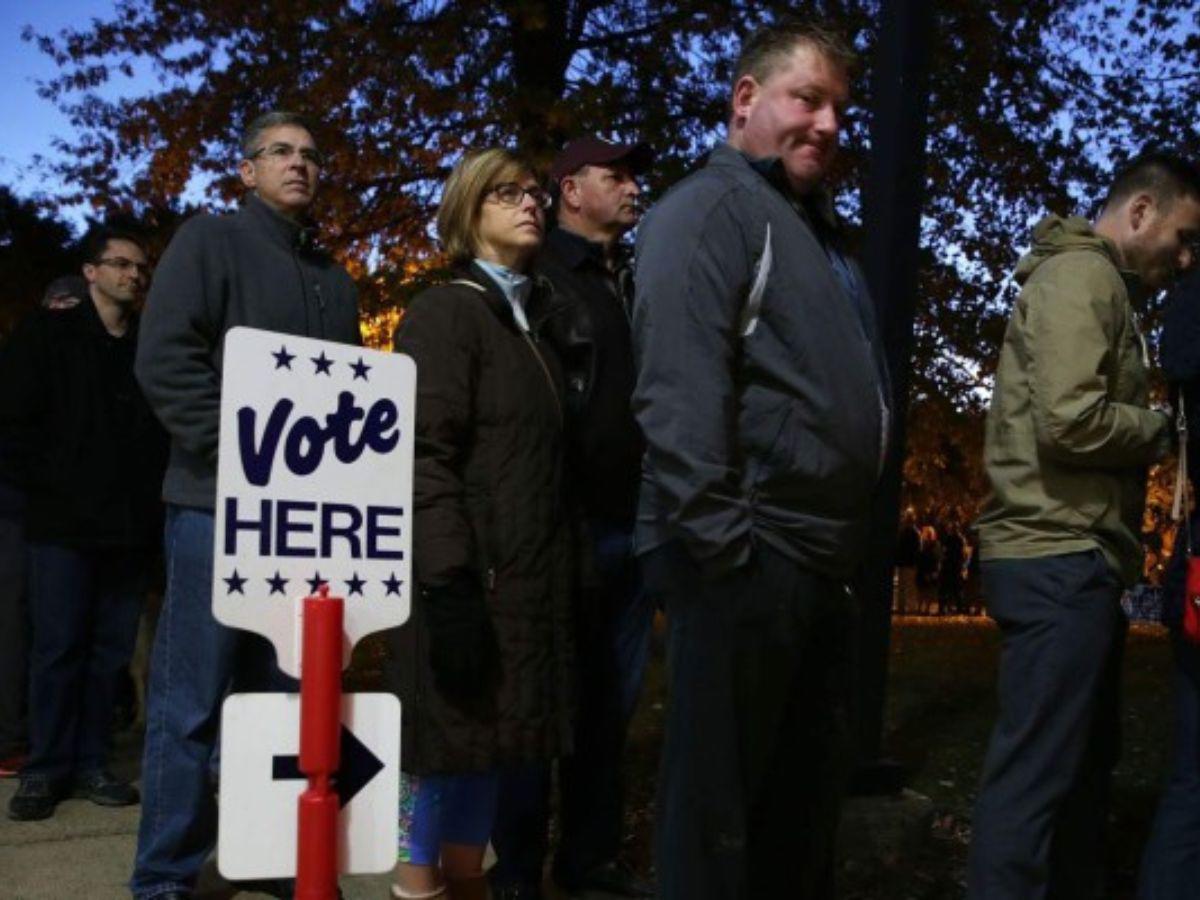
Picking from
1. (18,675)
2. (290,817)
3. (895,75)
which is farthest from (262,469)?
(18,675)

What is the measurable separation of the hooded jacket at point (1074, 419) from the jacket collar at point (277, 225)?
6.75 feet

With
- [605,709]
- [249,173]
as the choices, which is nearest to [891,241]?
[605,709]

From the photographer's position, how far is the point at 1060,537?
3.68 metres

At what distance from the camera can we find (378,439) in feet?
9.18

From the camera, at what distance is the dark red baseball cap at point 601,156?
4691mm

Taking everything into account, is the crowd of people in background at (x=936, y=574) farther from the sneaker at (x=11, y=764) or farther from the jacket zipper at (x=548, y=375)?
the jacket zipper at (x=548, y=375)

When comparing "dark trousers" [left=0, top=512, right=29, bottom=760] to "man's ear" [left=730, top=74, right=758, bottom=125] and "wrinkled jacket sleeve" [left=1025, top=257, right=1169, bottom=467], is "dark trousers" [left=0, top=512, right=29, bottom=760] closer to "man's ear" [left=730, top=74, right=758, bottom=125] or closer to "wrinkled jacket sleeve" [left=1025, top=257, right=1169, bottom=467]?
"man's ear" [left=730, top=74, right=758, bottom=125]

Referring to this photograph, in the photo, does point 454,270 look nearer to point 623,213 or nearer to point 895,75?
point 623,213

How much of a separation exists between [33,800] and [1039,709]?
364 centimetres

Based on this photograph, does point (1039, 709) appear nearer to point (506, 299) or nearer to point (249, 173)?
point (506, 299)

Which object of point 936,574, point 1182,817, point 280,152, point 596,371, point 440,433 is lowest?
point 936,574

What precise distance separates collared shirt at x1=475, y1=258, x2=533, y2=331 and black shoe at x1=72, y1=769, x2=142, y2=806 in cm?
287

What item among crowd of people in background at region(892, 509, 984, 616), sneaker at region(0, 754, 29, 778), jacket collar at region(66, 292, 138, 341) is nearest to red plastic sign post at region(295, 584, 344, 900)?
jacket collar at region(66, 292, 138, 341)

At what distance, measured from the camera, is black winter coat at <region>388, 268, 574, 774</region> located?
3363 mm
